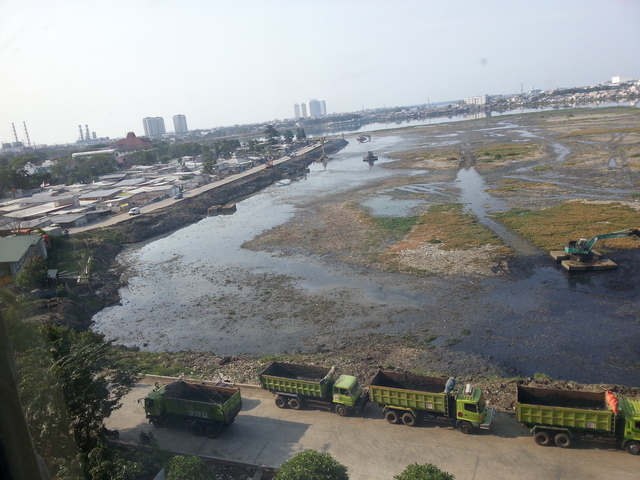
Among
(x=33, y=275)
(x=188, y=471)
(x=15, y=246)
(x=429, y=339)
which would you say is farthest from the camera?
(x=15, y=246)

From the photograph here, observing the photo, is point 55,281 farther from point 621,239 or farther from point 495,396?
point 621,239

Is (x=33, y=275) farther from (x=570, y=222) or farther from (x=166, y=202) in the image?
(x=570, y=222)

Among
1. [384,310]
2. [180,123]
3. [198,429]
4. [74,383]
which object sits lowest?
[384,310]

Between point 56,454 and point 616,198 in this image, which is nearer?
point 56,454

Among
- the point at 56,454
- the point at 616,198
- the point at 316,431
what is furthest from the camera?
the point at 616,198

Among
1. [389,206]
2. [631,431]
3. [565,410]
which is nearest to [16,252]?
[565,410]

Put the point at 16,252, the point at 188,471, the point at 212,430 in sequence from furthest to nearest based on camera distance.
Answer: the point at 16,252
the point at 212,430
the point at 188,471

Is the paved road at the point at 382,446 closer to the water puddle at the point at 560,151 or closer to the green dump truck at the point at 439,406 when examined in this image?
the green dump truck at the point at 439,406

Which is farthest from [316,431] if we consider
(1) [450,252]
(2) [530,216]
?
(2) [530,216]
